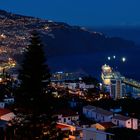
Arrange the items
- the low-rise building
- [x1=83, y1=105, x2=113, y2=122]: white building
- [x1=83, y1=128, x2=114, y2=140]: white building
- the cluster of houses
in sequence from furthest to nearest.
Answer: [x1=83, y1=105, x2=113, y2=122]: white building, the low-rise building, the cluster of houses, [x1=83, y1=128, x2=114, y2=140]: white building

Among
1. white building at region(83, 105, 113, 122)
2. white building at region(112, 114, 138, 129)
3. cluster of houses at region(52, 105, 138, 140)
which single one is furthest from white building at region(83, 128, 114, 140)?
white building at region(83, 105, 113, 122)

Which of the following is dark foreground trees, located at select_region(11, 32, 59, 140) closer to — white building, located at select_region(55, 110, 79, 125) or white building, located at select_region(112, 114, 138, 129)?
white building, located at select_region(55, 110, 79, 125)

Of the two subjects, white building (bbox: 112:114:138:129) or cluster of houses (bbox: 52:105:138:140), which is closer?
cluster of houses (bbox: 52:105:138:140)

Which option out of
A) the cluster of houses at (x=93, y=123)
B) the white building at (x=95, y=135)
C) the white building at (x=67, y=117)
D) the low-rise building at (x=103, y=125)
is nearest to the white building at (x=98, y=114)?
the cluster of houses at (x=93, y=123)

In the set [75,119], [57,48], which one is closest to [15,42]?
[57,48]

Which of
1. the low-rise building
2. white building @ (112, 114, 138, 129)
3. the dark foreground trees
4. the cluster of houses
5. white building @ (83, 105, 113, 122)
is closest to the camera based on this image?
the dark foreground trees
